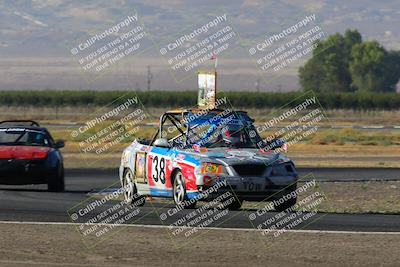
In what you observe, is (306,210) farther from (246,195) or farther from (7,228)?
(7,228)

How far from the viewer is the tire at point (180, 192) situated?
64.0 ft

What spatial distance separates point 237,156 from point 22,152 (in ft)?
22.5

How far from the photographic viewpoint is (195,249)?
46.8ft

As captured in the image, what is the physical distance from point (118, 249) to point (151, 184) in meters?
6.54

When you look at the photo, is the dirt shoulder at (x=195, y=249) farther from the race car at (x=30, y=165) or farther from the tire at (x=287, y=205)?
the race car at (x=30, y=165)

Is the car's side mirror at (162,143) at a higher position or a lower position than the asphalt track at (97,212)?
higher

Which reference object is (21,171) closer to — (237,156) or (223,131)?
(223,131)

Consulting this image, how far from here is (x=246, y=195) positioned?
1923cm

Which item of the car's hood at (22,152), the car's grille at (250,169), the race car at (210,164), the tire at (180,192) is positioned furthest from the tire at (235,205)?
the car's hood at (22,152)

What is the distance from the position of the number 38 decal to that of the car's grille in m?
1.49

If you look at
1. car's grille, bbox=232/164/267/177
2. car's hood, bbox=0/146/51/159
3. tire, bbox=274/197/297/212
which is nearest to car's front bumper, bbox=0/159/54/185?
car's hood, bbox=0/146/51/159

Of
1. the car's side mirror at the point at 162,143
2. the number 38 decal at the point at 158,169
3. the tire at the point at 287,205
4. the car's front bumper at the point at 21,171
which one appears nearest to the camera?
the tire at the point at 287,205

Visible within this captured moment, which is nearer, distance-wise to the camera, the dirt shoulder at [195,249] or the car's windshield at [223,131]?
the dirt shoulder at [195,249]

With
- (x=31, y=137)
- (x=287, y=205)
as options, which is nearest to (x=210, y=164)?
(x=287, y=205)
